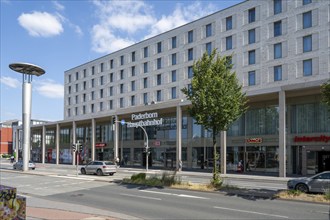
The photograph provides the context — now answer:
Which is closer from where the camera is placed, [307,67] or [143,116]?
[307,67]

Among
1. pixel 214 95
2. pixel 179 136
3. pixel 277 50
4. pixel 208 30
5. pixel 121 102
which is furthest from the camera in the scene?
pixel 121 102

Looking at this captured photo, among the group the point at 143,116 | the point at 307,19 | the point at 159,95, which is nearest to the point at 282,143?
the point at 307,19

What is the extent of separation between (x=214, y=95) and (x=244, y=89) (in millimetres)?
29825

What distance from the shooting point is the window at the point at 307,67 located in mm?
43828

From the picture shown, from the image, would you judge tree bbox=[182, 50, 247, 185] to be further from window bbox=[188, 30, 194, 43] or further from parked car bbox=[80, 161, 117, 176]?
window bbox=[188, 30, 194, 43]

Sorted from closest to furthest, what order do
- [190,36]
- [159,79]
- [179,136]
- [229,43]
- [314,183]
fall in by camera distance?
[314,183], [179,136], [229,43], [190,36], [159,79]

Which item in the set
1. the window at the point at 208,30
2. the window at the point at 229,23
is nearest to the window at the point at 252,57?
the window at the point at 229,23

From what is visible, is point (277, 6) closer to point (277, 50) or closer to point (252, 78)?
point (277, 50)

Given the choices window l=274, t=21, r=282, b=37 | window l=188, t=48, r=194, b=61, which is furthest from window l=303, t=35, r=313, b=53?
window l=188, t=48, r=194, b=61

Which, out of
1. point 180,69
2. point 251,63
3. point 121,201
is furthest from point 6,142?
point 121,201

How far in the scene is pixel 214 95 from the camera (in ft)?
70.2

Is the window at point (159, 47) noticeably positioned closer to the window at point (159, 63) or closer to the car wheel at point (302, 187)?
the window at point (159, 63)

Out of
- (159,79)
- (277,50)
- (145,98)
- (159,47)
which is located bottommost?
(145,98)

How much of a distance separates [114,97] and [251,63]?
31634 mm
